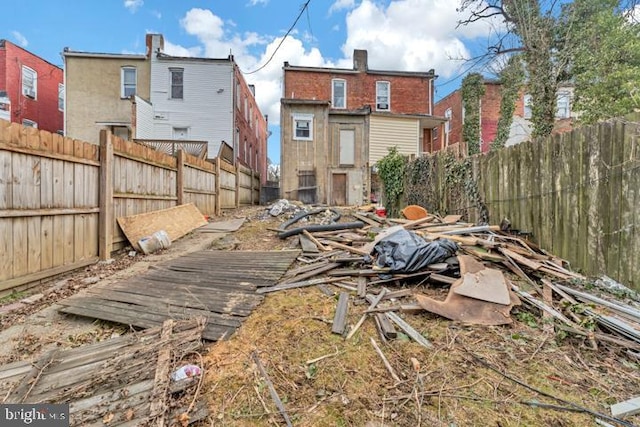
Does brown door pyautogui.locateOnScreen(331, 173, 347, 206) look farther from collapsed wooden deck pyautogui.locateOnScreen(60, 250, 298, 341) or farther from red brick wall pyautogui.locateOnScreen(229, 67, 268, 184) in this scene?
collapsed wooden deck pyautogui.locateOnScreen(60, 250, 298, 341)

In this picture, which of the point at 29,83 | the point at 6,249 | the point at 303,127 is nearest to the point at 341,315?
the point at 6,249

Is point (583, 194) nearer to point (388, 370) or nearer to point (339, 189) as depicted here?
point (388, 370)

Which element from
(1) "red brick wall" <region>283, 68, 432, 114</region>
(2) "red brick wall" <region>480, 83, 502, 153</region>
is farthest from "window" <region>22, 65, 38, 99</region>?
(2) "red brick wall" <region>480, 83, 502, 153</region>

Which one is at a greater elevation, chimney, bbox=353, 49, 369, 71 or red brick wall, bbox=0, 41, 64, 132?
chimney, bbox=353, 49, 369, 71

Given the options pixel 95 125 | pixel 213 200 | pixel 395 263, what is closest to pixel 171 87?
pixel 95 125

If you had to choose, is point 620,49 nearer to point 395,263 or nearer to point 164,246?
point 395,263

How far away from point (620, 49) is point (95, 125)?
21.4 metres

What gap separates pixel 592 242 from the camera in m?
3.73

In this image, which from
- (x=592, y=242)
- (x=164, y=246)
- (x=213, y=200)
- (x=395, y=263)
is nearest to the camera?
(x=592, y=242)

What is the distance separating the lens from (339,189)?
54.3ft

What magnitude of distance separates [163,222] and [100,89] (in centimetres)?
1303

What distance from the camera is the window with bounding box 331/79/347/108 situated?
18.7m

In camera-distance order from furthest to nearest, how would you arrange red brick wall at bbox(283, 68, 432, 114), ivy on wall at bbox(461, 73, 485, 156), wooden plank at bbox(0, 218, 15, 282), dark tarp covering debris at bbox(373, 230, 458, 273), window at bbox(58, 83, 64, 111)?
window at bbox(58, 83, 64, 111) → red brick wall at bbox(283, 68, 432, 114) → ivy on wall at bbox(461, 73, 485, 156) → dark tarp covering debris at bbox(373, 230, 458, 273) → wooden plank at bbox(0, 218, 15, 282)

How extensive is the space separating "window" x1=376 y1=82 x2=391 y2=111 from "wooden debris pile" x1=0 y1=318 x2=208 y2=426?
61.4 ft
